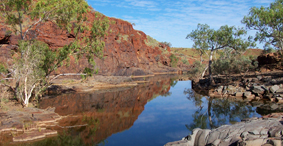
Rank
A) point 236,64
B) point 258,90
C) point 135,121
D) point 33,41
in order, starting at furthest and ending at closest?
point 236,64 < point 258,90 < point 33,41 < point 135,121

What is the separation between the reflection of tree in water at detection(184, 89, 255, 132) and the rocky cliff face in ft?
68.5

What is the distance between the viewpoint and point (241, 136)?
7883 millimetres

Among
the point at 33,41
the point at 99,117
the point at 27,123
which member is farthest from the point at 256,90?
the point at 33,41

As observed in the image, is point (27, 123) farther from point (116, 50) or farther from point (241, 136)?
point (116, 50)

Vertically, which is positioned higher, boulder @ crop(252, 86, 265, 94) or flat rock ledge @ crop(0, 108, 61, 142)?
boulder @ crop(252, 86, 265, 94)

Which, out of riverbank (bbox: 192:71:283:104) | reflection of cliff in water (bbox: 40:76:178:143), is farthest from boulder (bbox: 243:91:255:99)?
reflection of cliff in water (bbox: 40:76:178:143)

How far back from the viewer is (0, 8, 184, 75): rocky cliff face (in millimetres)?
34238

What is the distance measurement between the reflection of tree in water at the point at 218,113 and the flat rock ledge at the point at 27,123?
833 cm

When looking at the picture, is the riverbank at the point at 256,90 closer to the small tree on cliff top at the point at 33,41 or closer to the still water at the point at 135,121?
the still water at the point at 135,121

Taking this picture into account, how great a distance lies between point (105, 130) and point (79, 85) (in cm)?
1951

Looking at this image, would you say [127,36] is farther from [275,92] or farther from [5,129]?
[5,129]

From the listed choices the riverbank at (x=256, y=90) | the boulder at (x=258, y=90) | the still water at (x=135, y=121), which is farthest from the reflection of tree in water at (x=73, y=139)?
the boulder at (x=258, y=90)

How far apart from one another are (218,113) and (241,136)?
26.2ft

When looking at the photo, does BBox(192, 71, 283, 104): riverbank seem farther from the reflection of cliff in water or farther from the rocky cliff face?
the rocky cliff face
